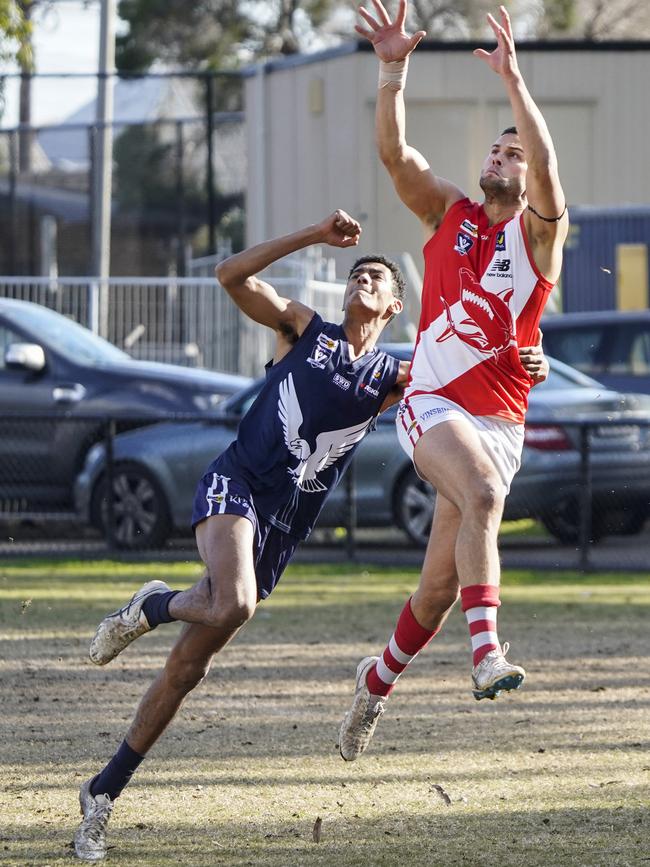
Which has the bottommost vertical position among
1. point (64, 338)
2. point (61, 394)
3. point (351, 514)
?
point (351, 514)

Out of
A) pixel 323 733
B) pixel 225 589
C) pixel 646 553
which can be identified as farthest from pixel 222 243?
pixel 225 589

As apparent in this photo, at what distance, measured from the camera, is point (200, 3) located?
4775 cm

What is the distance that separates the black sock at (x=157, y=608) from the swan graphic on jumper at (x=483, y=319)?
150 centimetres

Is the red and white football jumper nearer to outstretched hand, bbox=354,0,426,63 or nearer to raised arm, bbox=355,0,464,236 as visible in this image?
raised arm, bbox=355,0,464,236

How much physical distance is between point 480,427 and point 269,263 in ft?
3.33

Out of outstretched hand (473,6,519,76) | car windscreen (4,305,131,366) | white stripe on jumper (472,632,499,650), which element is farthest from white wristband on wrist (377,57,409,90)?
car windscreen (4,305,131,366)

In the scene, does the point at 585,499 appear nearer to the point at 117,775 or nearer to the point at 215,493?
the point at 215,493

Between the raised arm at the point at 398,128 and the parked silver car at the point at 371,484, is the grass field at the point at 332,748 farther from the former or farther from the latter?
the raised arm at the point at 398,128

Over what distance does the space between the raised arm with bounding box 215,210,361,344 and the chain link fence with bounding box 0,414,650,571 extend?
715 cm

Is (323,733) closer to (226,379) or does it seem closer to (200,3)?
(226,379)

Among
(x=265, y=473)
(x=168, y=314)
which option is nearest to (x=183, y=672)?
(x=265, y=473)

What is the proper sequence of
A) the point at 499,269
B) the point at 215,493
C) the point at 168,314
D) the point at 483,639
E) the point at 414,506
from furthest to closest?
the point at 168,314, the point at 414,506, the point at 499,269, the point at 215,493, the point at 483,639

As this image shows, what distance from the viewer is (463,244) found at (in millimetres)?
6238

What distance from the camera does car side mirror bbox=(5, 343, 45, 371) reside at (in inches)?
559
